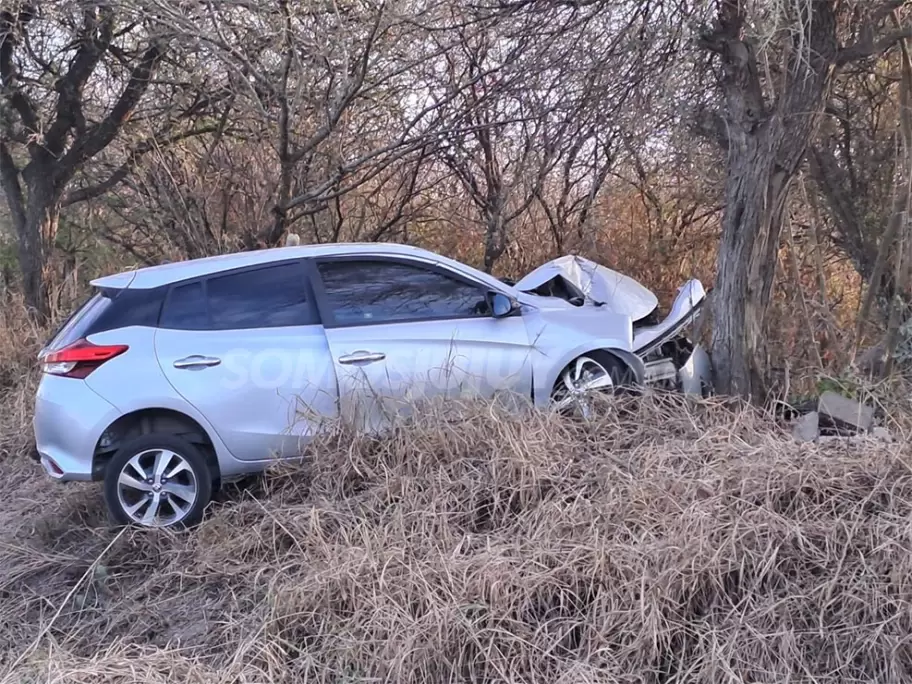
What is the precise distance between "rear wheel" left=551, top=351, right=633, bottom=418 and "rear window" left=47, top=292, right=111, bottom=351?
2911 millimetres

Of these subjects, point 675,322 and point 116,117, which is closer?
point 675,322

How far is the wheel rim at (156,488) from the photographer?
19.4 ft

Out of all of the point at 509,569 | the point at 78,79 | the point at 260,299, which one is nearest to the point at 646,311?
the point at 260,299

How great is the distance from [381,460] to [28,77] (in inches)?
311

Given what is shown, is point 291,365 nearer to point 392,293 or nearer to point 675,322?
point 392,293

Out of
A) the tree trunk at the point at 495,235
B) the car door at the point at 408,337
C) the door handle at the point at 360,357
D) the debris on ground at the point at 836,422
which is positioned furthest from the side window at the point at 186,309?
the tree trunk at the point at 495,235

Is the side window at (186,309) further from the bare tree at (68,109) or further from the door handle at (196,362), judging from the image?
the bare tree at (68,109)

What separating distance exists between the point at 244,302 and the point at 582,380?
2.33m

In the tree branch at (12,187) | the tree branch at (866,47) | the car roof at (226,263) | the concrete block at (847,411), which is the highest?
the tree branch at (866,47)

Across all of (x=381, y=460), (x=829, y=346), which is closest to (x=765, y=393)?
(x=829, y=346)

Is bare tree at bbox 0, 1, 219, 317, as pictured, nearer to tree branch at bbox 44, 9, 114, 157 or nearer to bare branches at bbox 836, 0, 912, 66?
tree branch at bbox 44, 9, 114, 157

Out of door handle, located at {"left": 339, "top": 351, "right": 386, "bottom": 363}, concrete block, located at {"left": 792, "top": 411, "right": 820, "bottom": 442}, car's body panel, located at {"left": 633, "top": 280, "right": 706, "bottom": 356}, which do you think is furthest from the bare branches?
door handle, located at {"left": 339, "top": 351, "right": 386, "bottom": 363}

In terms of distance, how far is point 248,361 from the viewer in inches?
240

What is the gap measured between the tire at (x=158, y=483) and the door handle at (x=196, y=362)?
43 cm
